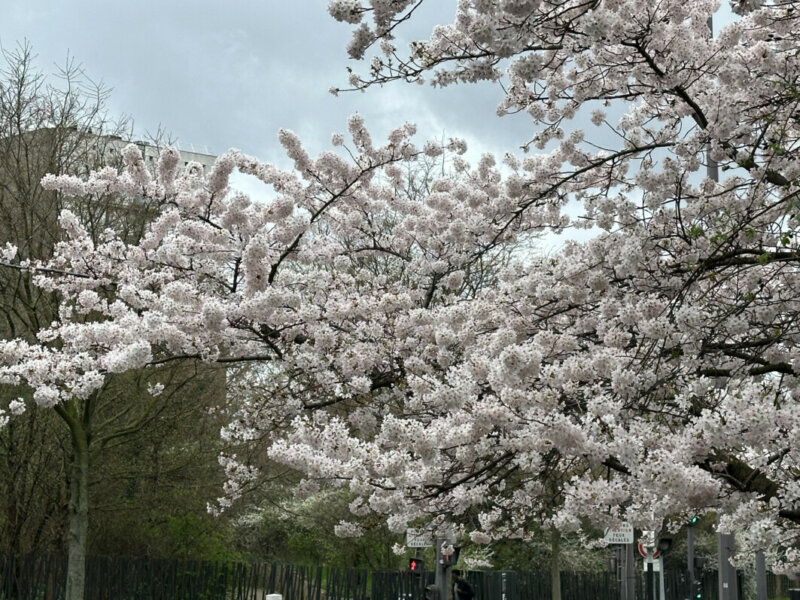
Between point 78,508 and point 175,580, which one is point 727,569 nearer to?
point 78,508

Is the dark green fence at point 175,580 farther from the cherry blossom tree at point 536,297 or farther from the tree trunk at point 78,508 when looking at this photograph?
the cherry blossom tree at point 536,297

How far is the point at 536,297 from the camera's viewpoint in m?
7.13

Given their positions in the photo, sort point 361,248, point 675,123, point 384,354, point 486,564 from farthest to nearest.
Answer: point 486,564 < point 361,248 < point 384,354 < point 675,123

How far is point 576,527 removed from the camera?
667 centimetres

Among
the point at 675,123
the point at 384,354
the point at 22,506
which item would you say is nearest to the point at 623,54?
the point at 675,123

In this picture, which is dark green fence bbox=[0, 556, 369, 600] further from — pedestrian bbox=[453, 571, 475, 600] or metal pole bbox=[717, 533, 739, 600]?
metal pole bbox=[717, 533, 739, 600]

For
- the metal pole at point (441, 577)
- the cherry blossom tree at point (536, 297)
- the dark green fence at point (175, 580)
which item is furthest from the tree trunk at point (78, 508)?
the metal pole at point (441, 577)

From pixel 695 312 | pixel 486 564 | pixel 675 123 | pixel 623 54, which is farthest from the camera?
pixel 486 564

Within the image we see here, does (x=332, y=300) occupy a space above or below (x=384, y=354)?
above

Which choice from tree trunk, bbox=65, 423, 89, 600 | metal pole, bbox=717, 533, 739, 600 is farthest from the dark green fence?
metal pole, bbox=717, 533, 739, 600

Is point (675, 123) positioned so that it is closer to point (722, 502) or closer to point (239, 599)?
point (722, 502)

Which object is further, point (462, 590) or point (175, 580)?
point (462, 590)

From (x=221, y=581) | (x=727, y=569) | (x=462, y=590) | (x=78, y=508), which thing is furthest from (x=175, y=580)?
(x=727, y=569)

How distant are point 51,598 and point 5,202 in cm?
736
